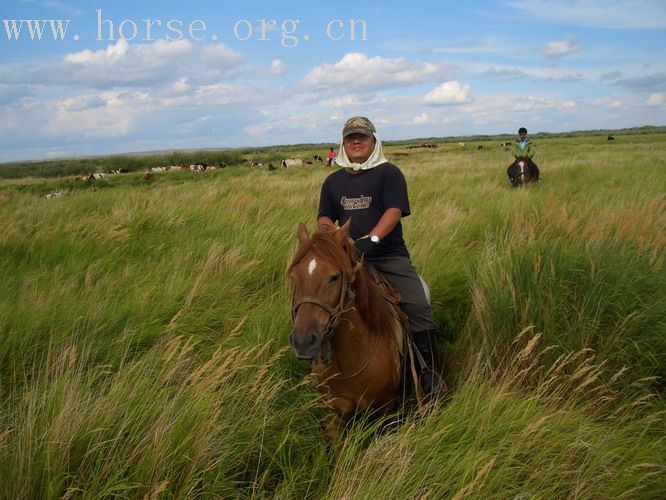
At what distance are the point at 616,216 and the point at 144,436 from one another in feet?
17.6

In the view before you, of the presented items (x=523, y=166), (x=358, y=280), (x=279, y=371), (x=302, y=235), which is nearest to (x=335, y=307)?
(x=358, y=280)

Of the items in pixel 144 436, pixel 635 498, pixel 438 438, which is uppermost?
pixel 144 436

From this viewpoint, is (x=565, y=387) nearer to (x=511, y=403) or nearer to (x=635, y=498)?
(x=511, y=403)

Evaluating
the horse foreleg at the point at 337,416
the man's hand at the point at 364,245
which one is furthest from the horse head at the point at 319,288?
the horse foreleg at the point at 337,416

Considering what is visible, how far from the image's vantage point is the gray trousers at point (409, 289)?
11.7 ft

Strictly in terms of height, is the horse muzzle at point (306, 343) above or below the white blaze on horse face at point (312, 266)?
below

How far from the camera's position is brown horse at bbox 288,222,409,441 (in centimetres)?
238

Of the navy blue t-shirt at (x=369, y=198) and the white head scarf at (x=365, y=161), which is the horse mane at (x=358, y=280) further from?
the white head scarf at (x=365, y=161)

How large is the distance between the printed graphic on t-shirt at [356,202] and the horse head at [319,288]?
958mm

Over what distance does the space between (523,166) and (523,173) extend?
0.31 meters

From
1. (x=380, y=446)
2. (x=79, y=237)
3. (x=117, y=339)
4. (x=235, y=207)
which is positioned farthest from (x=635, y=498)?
(x=235, y=207)

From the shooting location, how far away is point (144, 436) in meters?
2.18

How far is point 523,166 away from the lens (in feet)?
46.5

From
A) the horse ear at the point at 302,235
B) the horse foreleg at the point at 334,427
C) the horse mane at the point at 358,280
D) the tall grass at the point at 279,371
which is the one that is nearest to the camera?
the tall grass at the point at 279,371
